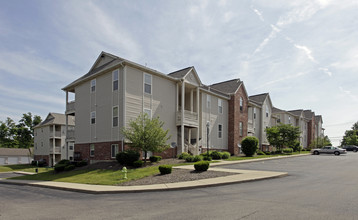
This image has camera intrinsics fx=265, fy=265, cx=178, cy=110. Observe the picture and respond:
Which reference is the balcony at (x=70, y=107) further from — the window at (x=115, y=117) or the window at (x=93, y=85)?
the window at (x=115, y=117)

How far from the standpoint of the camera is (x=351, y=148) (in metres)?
61.0

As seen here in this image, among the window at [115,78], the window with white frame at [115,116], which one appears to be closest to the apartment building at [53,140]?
the window with white frame at [115,116]

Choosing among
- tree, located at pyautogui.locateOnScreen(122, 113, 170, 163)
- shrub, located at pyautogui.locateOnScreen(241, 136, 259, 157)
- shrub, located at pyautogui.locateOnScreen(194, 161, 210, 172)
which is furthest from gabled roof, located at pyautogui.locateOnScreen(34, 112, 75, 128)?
shrub, located at pyautogui.locateOnScreen(194, 161, 210, 172)

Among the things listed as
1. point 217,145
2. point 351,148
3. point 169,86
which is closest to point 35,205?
point 169,86

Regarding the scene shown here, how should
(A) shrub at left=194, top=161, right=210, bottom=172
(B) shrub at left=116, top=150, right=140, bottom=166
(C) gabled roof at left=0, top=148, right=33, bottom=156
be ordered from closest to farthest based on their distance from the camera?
(A) shrub at left=194, top=161, right=210, bottom=172
(B) shrub at left=116, top=150, right=140, bottom=166
(C) gabled roof at left=0, top=148, right=33, bottom=156

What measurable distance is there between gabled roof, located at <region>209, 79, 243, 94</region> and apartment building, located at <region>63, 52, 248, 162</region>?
7.18 ft

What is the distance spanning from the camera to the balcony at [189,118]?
28141 millimetres

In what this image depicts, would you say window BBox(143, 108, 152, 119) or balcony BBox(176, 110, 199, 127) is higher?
window BBox(143, 108, 152, 119)

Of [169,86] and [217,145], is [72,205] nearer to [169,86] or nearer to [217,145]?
[169,86]

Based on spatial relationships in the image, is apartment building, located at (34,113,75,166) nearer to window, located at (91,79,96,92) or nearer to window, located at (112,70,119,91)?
window, located at (91,79,96,92)

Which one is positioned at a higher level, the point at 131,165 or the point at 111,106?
the point at 111,106

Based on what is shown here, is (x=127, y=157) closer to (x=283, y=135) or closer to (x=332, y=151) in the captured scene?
(x=283, y=135)

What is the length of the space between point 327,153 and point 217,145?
22.2m

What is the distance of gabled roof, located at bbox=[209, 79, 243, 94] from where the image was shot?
36750 mm
